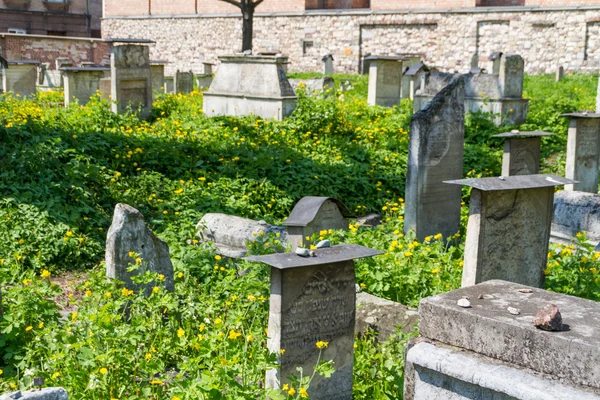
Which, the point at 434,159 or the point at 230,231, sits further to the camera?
the point at 434,159

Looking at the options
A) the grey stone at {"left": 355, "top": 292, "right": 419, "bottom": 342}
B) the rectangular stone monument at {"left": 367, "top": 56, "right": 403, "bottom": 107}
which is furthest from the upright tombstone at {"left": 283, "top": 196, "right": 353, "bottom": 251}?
the rectangular stone monument at {"left": 367, "top": 56, "right": 403, "bottom": 107}

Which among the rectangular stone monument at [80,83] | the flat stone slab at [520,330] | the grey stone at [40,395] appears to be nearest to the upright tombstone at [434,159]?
the flat stone slab at [520,330]

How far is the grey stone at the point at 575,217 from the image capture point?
330 inches

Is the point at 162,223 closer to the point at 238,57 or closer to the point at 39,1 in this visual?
the point at 238,57

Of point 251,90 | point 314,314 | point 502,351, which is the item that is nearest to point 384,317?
point 314,314

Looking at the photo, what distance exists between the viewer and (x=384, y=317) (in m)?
5.79

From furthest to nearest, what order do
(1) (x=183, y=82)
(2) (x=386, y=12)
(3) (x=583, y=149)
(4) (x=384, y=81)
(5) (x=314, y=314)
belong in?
(2) (x=386, y=12), (1) (x=183, y=82), (4) (x=384, y=81), (3) (x=583, y=149), (5) (x=314, y=314)

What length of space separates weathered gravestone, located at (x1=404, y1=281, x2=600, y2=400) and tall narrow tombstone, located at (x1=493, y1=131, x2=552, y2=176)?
5621 millimetres

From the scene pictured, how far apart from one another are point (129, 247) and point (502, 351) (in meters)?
3.39

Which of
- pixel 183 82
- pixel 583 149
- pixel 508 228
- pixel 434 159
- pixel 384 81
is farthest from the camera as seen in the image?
pixel 183 82

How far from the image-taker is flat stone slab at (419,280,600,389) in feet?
11.9

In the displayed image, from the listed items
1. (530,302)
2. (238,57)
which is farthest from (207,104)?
(530,302)

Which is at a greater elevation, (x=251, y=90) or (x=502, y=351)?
(x=251, y=90)

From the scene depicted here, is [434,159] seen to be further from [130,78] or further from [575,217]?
[130,78]
